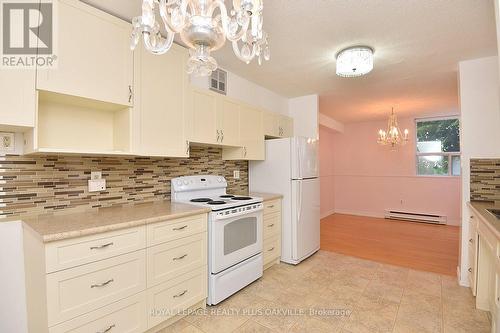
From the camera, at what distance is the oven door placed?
215 cm

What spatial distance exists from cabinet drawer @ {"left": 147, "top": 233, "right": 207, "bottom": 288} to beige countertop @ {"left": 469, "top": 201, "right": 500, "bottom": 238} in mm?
1974

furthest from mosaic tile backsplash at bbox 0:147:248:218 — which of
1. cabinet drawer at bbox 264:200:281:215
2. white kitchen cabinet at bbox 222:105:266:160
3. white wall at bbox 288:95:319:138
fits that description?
white wall at bbox 288:95:319:138

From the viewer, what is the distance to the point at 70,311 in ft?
4.58

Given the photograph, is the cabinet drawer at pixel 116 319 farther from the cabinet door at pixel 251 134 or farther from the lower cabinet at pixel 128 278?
the cabinet door at pixel 251 134

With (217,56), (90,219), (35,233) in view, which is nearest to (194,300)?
(90,219)

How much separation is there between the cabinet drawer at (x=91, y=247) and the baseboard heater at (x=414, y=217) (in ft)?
18.9

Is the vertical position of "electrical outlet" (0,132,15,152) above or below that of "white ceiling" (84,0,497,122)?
below

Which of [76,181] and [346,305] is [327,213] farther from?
[76,181]

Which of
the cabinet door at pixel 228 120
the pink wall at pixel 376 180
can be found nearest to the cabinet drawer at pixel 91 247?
the cabinet door at pixel 228 120

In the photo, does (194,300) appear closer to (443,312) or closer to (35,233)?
(35,233)

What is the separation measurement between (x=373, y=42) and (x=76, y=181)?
274 centimetres

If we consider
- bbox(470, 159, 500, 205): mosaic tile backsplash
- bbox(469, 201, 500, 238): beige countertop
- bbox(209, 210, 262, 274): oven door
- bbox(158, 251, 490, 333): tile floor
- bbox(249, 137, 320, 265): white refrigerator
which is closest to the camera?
bbox(469, 201, 500, 238): beige countertop

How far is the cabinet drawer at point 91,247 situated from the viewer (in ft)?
4.35

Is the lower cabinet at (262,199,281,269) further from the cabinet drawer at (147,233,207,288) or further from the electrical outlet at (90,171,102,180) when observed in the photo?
the electrical outlet at (90,171,102,180)
